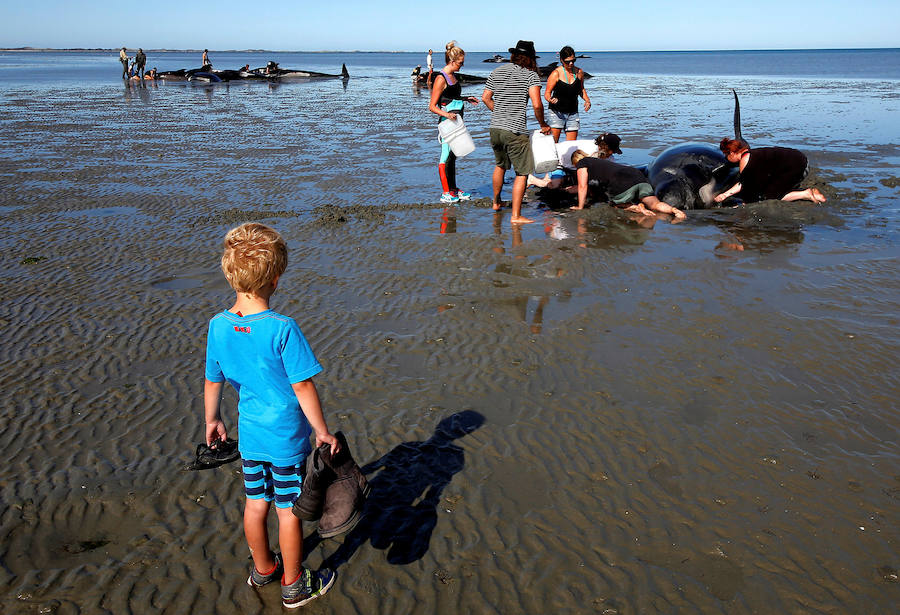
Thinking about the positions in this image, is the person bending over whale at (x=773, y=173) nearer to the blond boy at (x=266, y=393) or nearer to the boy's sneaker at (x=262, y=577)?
the blond boy at (x=266, y=393)

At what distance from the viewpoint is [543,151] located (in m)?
9.00

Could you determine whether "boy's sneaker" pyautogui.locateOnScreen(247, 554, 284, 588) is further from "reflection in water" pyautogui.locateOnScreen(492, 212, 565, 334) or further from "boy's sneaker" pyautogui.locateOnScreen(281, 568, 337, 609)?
"reflection in water" pyautogui.locateOnScreen(492, 212, 565, 334)

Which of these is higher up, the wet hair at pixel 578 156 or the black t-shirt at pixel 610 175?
the wet hair at pixel 578 156

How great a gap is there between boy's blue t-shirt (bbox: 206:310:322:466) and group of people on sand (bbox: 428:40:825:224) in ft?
19.8

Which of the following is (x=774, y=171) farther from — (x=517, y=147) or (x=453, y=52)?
(x=453, y=52)

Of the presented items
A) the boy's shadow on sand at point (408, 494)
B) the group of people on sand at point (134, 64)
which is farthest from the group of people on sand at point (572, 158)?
the group of people on sand at point (134, 64)

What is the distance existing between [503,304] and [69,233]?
557cm

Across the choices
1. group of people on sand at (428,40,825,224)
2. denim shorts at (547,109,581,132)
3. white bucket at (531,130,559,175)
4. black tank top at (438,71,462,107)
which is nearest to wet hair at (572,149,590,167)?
group of people on sand at (428,40,825,224)

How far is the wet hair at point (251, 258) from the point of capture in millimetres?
2494

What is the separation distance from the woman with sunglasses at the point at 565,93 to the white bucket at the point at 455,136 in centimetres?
146

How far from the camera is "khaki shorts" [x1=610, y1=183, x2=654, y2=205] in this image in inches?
349

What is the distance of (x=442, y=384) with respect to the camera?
4441mm

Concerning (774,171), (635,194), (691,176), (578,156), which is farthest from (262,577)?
(774,171)

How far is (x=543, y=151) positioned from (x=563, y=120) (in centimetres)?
166
